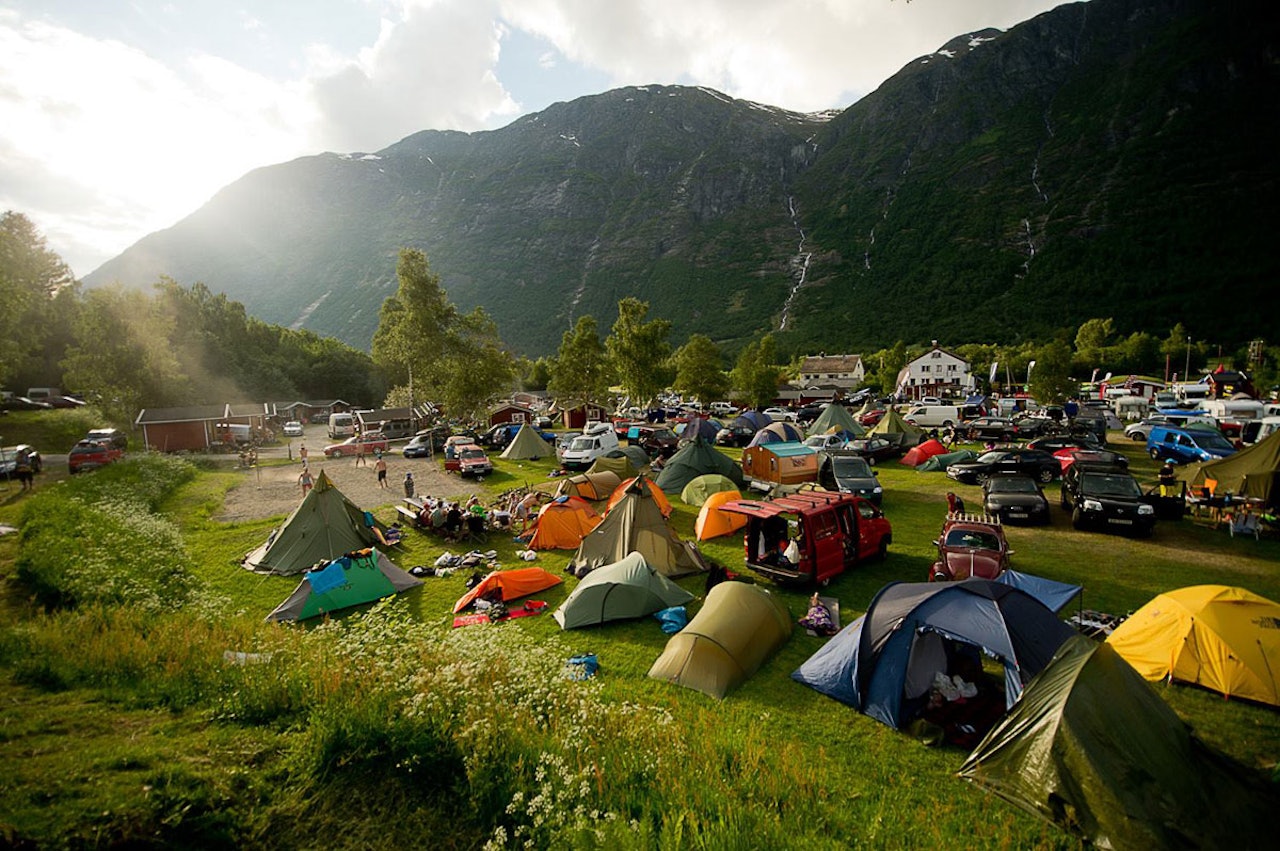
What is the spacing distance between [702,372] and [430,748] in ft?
156

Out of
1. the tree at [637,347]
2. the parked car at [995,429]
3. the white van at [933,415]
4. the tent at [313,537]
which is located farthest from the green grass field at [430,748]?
the tree at [637,347]

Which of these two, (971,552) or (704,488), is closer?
(971,552)

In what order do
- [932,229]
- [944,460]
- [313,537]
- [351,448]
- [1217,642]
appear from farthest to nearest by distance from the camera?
1. [932,229]
2. [351,448]
3. [944,460]
4. [313,537]
5. [1217,642]

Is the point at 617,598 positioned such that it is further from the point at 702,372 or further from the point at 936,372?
the point at 936,372

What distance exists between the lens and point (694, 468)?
20.1 meters

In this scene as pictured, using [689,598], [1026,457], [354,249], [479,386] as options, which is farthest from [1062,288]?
[354,249]

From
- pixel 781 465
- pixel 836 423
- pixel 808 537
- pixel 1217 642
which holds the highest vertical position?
pixel 836 423

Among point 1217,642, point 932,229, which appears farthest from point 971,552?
point 932,229

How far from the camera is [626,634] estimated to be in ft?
29.9

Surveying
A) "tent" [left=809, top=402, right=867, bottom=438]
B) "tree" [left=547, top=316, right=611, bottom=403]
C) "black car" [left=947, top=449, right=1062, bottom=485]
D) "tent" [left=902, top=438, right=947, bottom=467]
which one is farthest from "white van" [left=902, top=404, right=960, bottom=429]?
"tree" [left=547, top=316, right=611, bottom=403]

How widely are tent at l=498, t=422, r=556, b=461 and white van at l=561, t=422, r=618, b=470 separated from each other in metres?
5.98

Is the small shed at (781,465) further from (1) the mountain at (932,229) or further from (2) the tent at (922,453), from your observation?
(1) the mountain at (932,229)

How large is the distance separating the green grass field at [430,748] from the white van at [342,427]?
141 ft

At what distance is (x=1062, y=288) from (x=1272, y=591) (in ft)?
370
